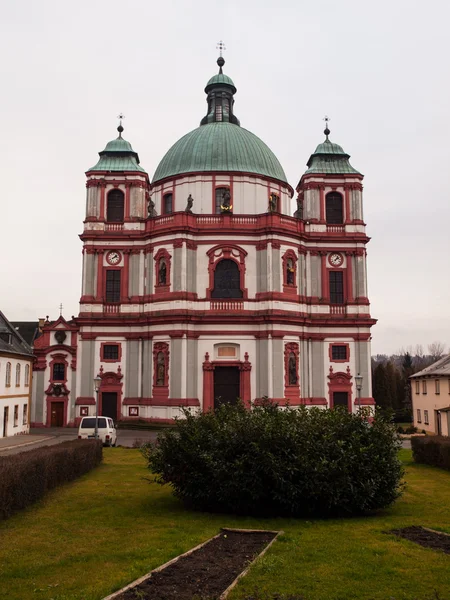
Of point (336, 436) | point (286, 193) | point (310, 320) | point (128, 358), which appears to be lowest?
point (336, 436)

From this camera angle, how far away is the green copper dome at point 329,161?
47.3 metres

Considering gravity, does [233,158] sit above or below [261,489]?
above

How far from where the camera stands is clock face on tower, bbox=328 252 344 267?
45938 millimetres

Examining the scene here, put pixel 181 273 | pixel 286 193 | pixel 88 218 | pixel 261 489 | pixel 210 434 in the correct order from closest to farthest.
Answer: pixel 261 489, pixel 210 434, pixel 181 273, pixel 88 218, pixel 286 193

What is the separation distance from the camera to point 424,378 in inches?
1993

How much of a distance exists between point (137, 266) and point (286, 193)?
13.6m

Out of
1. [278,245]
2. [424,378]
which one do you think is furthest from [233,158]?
[424,378]

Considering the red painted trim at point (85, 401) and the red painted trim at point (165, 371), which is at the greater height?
the red painted trim at point (165, 371)

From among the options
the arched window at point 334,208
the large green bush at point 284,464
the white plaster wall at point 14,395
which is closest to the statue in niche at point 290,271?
the arched window at point 334,208

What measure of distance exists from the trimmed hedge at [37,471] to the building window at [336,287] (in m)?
27.8

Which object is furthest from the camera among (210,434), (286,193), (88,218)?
(286,193)

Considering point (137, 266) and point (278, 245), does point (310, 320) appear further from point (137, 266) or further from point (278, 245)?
point (137, 266)

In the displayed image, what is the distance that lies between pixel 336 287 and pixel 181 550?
36521 mm

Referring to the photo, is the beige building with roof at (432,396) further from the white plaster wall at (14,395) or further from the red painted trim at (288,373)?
the white plaster wall at (14,395)
